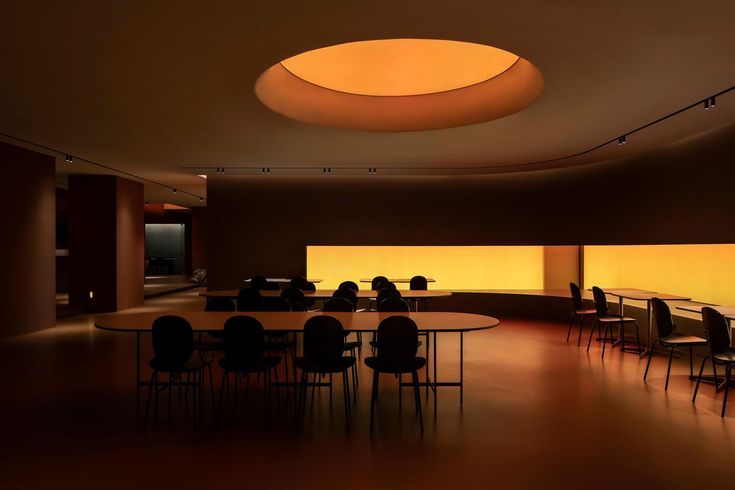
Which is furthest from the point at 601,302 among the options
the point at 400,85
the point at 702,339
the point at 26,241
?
the point at 26,241

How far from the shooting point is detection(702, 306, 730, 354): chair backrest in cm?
446

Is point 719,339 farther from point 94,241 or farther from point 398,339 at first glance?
point 94,241

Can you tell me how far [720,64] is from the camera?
4.20m

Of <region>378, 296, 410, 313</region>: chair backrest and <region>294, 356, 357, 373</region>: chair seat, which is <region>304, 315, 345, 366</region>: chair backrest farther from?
<region>378, 296, 410, 313</region>: chair backrest

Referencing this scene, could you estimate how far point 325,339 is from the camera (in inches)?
162

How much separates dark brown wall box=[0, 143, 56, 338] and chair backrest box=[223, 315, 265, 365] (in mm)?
5829

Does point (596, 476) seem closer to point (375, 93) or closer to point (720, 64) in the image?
point (720, 64)

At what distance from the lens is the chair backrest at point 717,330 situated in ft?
14.6

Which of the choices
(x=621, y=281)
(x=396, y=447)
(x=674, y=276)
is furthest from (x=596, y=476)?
(x=621, y=281)

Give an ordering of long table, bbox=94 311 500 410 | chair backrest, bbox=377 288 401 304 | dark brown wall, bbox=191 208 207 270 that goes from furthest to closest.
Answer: dark brown wall, bbox=191 208 207 270 < chair backrest, bbox=377 288 401 304 < long table, bbox=94 311 500 410

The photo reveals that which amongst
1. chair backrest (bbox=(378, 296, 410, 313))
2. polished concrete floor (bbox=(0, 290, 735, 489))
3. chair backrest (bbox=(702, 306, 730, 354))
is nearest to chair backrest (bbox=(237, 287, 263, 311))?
polished concrete floor (bbox=(0, 290, 735, 489))

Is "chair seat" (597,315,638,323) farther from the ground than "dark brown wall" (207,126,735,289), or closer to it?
closer to it

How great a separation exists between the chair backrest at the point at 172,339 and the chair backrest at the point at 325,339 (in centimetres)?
103

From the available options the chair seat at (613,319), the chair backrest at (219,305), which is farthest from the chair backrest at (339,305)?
the chair seat at (613,319)
